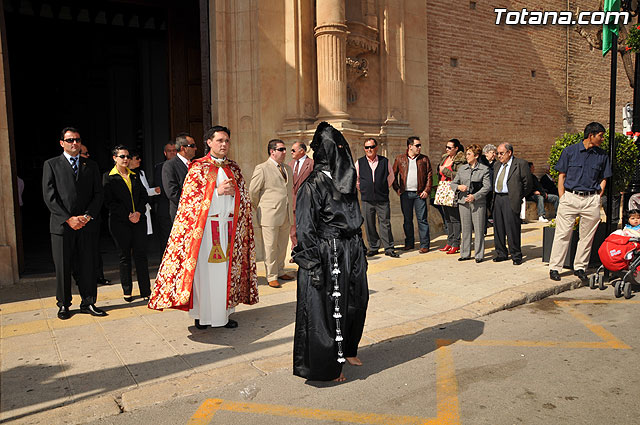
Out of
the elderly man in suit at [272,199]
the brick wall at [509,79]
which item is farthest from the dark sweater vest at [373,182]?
the brick wall at [509,79]

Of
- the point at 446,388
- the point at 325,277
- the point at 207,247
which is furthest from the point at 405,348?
the point at 207,247

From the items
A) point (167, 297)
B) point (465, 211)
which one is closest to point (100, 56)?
point (465, 211)

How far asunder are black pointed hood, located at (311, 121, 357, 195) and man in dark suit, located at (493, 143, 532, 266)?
205 inches

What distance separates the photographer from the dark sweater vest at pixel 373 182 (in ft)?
33.0

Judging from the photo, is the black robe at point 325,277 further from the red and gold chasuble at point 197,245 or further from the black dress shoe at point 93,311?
the black dress shoe at point 93,311

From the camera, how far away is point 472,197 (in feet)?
30.6

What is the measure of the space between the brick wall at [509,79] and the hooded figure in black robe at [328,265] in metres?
8.86

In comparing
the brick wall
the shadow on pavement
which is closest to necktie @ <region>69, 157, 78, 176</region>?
the shadow on pavement

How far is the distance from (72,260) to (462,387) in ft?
15.5

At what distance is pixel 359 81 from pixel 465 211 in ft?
11.8

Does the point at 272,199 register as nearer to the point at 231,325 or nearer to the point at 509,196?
the point at 231,325

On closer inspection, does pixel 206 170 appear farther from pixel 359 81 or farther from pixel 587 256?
pixel 359 81

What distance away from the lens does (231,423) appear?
3.89 m

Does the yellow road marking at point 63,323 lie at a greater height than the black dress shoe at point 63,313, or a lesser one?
lesser
